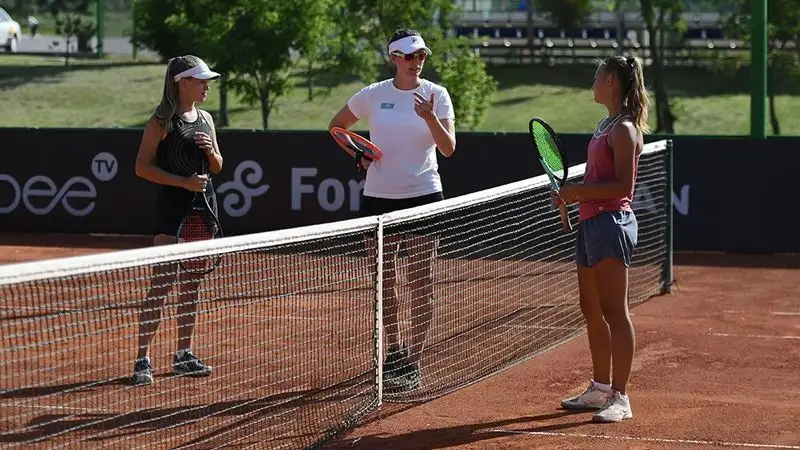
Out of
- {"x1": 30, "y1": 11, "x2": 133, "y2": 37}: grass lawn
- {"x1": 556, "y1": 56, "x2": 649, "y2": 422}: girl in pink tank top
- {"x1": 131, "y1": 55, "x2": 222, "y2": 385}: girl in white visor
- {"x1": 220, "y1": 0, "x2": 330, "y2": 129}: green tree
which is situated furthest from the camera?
{"x1": 30, "y1": 11, "x2": 133, "y2": 37}: grass lawn

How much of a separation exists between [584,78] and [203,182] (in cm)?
2865

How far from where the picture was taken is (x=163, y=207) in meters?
7.74

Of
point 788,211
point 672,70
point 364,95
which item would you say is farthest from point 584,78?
point 364,95

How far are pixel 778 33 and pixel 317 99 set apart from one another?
1108 cm

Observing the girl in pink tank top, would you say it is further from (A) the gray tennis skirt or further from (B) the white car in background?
(B) the white car in background

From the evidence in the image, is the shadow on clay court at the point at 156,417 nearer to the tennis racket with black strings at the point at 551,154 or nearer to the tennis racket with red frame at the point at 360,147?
the tennis racket with red frame at the point at 360,147

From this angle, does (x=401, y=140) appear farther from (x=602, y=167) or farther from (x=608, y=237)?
(x=608, y=237)

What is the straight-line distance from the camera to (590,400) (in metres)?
7.27

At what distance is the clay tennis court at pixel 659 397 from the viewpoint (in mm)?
6719

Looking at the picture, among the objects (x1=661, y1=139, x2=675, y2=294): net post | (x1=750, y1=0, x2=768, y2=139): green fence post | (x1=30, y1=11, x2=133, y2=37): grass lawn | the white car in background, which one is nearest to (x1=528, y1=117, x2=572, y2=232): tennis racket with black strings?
(x1=661, y1=139, x2=675, y2=294): net post

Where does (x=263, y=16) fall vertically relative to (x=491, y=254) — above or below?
above

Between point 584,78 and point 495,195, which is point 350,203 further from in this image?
point 584,78

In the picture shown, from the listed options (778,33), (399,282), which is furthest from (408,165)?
(778,33)

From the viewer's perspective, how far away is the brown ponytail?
22.0ft
